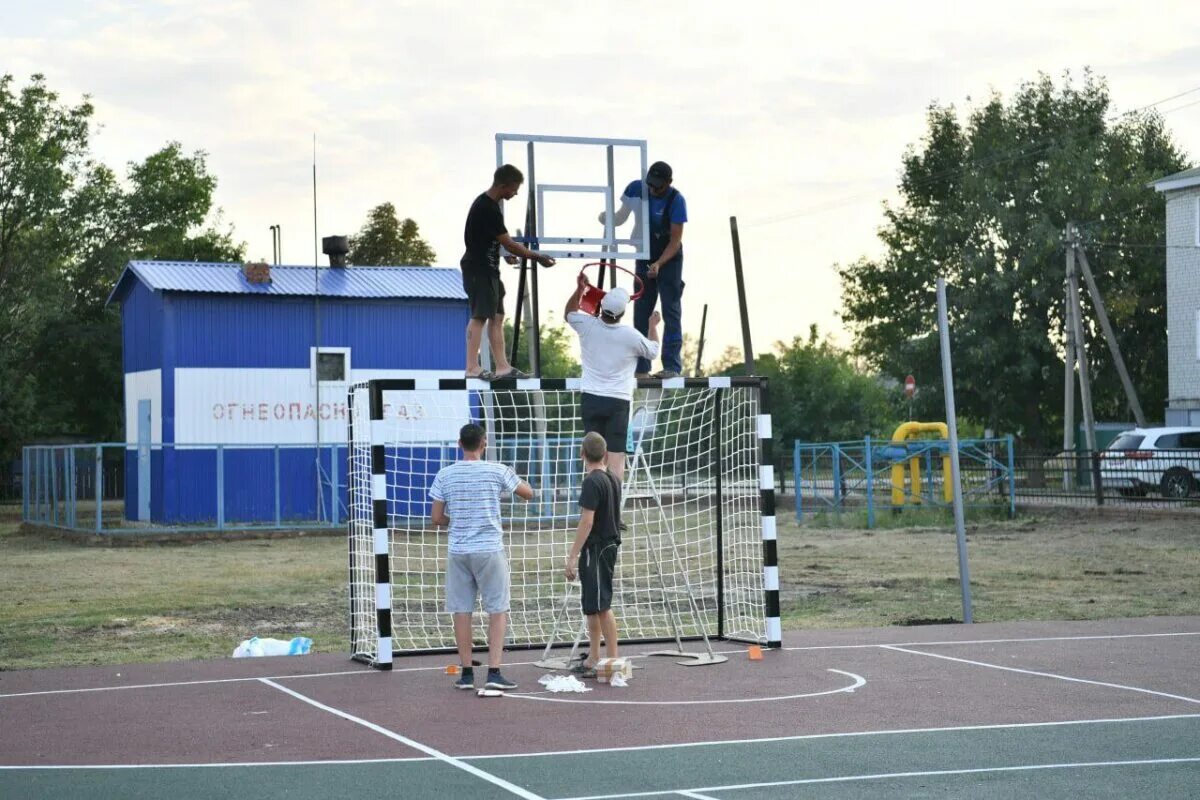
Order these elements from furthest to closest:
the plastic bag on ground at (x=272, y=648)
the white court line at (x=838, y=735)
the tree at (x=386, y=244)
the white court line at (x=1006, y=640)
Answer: the tree at (x=386, y=244), the plastic bag on ground at (x=272, y=648), the white court line at (x=1006, y=640), the white court line at (x=838, y=735)

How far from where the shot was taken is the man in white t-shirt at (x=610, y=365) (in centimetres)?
1264

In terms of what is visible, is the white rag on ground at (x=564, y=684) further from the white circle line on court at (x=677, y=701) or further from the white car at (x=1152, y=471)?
the white car at (x=1152, y=471)

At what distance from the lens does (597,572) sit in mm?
12047

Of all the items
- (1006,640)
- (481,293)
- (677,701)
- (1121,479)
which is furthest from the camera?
(1121,479)

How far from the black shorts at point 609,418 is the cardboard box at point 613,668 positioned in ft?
5.74

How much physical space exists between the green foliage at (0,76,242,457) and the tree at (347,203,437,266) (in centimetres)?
995

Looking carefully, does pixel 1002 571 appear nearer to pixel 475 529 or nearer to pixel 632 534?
pixel 632 534

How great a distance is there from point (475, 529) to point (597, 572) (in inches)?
39.4

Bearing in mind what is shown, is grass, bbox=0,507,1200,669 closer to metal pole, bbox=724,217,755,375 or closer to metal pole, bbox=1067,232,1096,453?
metal pole, bbox=724,217,755,375

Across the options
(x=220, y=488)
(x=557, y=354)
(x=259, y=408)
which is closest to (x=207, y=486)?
(x=259, y=408)

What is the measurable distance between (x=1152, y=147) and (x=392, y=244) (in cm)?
3353

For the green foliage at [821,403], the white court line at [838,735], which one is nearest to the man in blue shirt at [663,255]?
the white court line at [838,735]

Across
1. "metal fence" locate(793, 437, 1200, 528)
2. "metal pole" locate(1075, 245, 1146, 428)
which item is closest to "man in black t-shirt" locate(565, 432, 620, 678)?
"metal fence" locate(793, 437, 1200, 528)

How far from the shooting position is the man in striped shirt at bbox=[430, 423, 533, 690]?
1188 centimetres
